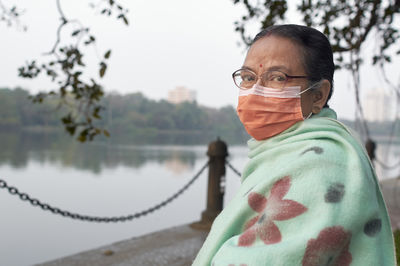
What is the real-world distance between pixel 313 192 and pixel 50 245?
342 inches

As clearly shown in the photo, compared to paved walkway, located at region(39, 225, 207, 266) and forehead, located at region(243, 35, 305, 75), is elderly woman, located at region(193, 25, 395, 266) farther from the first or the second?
paved walkway, located at region(39, 225, 207, 266)

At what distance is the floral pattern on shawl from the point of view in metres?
1.07

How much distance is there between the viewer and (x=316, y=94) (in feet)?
4.39

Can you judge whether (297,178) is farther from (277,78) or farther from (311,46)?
(311,46)

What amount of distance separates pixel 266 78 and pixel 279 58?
8cm

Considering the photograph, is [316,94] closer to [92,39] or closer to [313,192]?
[313,192]

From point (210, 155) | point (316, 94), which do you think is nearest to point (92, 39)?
point (210, 155)

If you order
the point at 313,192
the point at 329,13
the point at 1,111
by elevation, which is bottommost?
the point at 1,111

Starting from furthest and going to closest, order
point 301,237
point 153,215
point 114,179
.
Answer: point 114,179, point 153,215, point 301,237

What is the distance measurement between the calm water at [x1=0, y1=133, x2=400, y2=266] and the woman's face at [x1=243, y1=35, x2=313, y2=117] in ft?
19.1

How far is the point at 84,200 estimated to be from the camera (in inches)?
552

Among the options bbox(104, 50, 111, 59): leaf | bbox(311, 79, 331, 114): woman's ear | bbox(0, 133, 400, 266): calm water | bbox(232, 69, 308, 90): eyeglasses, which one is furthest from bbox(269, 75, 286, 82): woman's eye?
bbox(0, 133, 400, 266): calm water

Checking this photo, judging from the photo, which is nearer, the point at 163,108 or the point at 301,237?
the point at 301,237

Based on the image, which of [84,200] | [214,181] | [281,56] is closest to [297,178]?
[281,56]
